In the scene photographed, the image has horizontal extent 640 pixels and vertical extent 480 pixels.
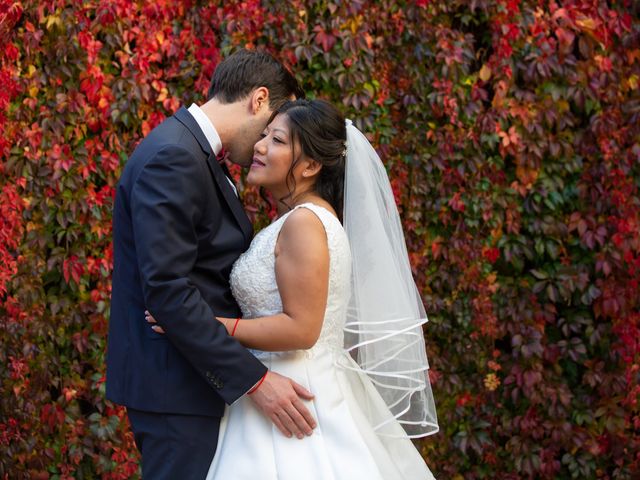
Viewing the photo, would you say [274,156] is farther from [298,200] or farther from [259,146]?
[298,200]

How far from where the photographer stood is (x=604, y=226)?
4371 mm

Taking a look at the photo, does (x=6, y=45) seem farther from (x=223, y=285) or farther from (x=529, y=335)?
(x=529, y=335)

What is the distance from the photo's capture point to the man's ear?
2.85 metres

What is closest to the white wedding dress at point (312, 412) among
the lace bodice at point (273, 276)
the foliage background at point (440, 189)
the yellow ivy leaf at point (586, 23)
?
the lace bodice at point (273, 276)

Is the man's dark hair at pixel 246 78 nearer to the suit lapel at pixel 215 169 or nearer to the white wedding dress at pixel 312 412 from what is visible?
the suit lapel at pixel 215 169

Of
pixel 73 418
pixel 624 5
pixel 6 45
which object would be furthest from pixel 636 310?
pixel 6 45

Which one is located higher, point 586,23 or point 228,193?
point 586,23

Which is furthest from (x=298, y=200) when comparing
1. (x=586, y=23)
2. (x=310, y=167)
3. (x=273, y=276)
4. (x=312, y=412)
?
(x=586, y=23)

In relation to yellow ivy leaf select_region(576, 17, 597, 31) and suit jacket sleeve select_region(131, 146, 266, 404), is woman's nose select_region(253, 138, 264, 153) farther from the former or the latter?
yellow ivy leaf select_region(576, 17, 597, 31)

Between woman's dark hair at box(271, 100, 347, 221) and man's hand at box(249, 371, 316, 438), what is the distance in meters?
0.66

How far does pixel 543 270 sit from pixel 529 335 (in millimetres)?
349

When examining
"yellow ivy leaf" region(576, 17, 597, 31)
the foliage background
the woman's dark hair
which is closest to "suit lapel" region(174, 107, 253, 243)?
the woman's dark hair

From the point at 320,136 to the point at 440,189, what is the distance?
1666mm

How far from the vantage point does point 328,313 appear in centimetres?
274
